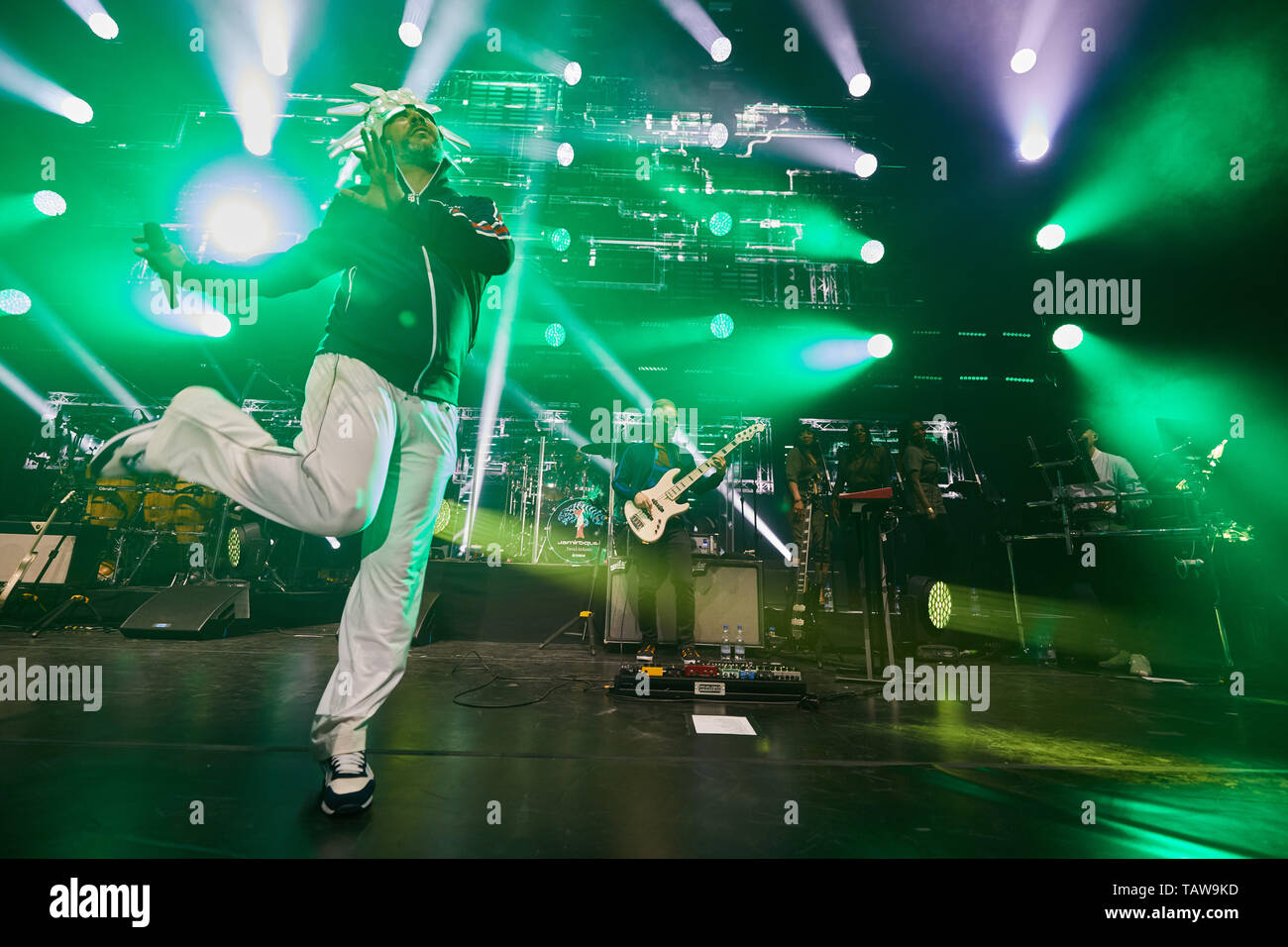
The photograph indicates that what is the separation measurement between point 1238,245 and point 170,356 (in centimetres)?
1515

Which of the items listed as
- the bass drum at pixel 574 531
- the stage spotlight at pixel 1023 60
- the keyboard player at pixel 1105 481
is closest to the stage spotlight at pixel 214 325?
the bass drum at pixel 574 531

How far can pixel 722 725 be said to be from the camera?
2.72 m

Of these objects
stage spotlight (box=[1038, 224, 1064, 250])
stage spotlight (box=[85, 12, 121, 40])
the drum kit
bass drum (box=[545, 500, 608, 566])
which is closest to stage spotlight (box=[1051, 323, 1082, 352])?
Answer: stage spotlight (box=[1038, 224, 1064, 250])

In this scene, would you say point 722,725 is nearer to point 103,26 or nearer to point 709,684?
point 709,684

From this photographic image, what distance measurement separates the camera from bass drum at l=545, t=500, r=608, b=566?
29.5 feet

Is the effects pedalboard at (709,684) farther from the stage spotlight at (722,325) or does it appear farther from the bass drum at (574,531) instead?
the stage spotlight at (722,325)

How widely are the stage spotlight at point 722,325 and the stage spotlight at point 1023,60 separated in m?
4.90

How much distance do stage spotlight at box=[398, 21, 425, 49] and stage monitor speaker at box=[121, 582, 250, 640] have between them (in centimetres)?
800

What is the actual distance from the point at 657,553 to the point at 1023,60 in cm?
739

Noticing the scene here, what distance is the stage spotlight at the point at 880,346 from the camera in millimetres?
9656

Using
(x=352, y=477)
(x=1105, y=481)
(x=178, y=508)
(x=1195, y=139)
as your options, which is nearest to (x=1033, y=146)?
(x=1195, y=139)

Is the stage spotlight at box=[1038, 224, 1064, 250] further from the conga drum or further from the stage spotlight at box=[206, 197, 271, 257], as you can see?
the stage spotlight at box=[206, 197, 271, 257]

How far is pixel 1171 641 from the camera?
228 inches
